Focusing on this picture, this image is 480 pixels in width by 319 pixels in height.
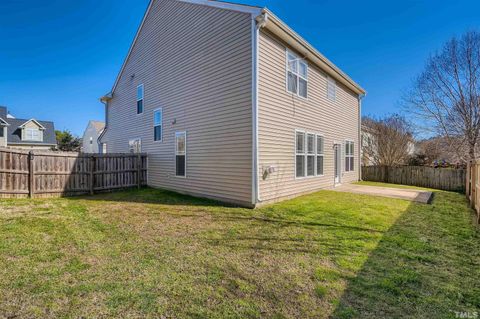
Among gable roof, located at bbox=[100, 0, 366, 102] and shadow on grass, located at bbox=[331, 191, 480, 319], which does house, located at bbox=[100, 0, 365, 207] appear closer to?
gable roof, located at bbox=[100, 0, 366, 102]

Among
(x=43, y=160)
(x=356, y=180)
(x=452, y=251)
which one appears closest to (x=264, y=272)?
(x=452, y=251)

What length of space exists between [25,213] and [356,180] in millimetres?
15074

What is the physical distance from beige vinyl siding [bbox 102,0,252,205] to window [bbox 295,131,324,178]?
8.68 feet

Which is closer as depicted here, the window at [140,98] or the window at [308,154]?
the window at [308,154]

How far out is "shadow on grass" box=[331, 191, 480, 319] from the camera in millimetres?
2445

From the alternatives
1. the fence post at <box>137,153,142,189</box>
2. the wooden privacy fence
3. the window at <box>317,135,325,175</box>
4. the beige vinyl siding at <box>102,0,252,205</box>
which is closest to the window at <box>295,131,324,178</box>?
the window at <box>317,135,325,175</box>

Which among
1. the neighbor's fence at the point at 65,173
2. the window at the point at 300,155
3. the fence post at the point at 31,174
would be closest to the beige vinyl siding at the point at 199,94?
the neighbor's fence at the point at 65,173

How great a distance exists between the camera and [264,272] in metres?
3.21

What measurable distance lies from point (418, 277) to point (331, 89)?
10027 millimetres

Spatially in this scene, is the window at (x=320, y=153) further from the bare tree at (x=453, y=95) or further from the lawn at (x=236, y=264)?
the bare tree at (x=453, y=95)

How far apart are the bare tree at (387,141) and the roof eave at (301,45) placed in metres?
7.71

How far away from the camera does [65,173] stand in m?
8.91

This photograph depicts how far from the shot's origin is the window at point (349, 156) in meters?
13.2

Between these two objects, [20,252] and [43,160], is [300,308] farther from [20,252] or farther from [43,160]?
[43,160]
